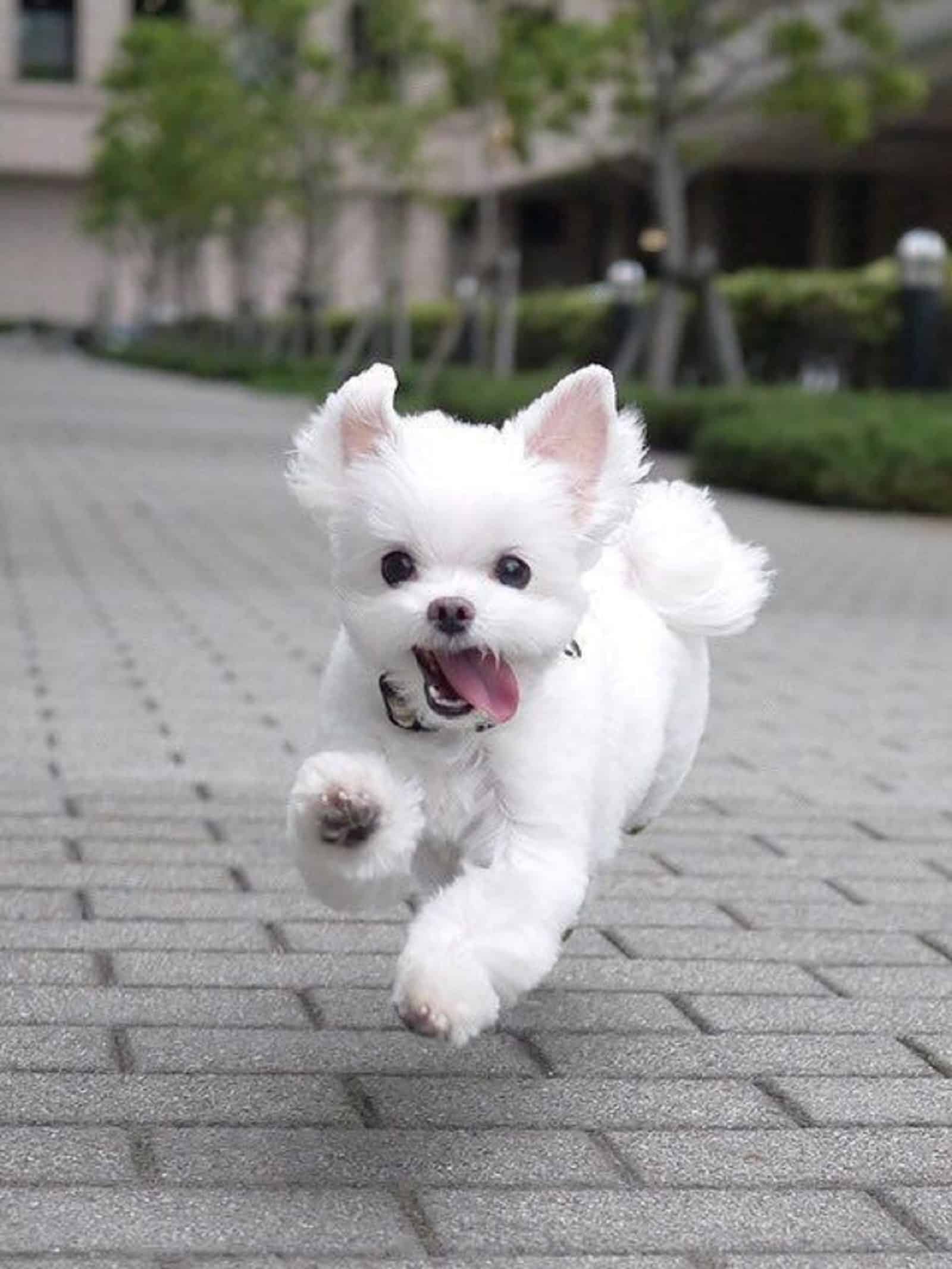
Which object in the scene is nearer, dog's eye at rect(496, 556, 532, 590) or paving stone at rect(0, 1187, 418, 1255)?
paving stone at rect(0, 1187, 418, 1255)

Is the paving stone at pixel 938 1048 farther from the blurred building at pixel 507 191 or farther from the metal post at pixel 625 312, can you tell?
the metal post at pixel 625 312

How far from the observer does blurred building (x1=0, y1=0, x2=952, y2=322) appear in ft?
116

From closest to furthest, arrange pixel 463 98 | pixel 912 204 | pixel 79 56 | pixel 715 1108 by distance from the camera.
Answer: pixel 715 1108 < pixel 463 98 < pixel 912 204 < pixel 79 56

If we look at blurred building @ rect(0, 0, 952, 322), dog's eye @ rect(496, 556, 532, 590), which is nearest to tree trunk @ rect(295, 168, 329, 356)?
blurred building @ rect(0, 0, 952, 322)

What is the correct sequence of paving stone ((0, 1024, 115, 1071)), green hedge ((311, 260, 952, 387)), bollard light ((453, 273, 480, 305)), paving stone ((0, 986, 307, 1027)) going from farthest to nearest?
bollard light ((453, 273, 480, 305)) → green hedge ((311, 260, 952, 387)) → paving stone ((0, 986, 307, 1027)) → paving stone ((0, 1024, 115, 1071))

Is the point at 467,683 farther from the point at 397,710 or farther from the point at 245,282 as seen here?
the point at 245,282

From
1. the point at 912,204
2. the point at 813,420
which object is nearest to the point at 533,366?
the point at 912,204

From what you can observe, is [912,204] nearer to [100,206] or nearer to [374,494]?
[100,206]

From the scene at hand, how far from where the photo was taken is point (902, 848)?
564cm

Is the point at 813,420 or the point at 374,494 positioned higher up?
the point at 374,494

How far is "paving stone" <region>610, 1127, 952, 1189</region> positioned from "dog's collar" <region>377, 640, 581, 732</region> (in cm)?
58

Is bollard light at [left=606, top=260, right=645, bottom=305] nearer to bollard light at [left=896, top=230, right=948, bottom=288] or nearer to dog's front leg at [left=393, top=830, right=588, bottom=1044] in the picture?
bollard light at [left=896, top=230, right=948, bottom=288]

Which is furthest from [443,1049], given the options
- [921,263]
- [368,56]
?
[368,56]

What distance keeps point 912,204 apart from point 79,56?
95.9 ft
